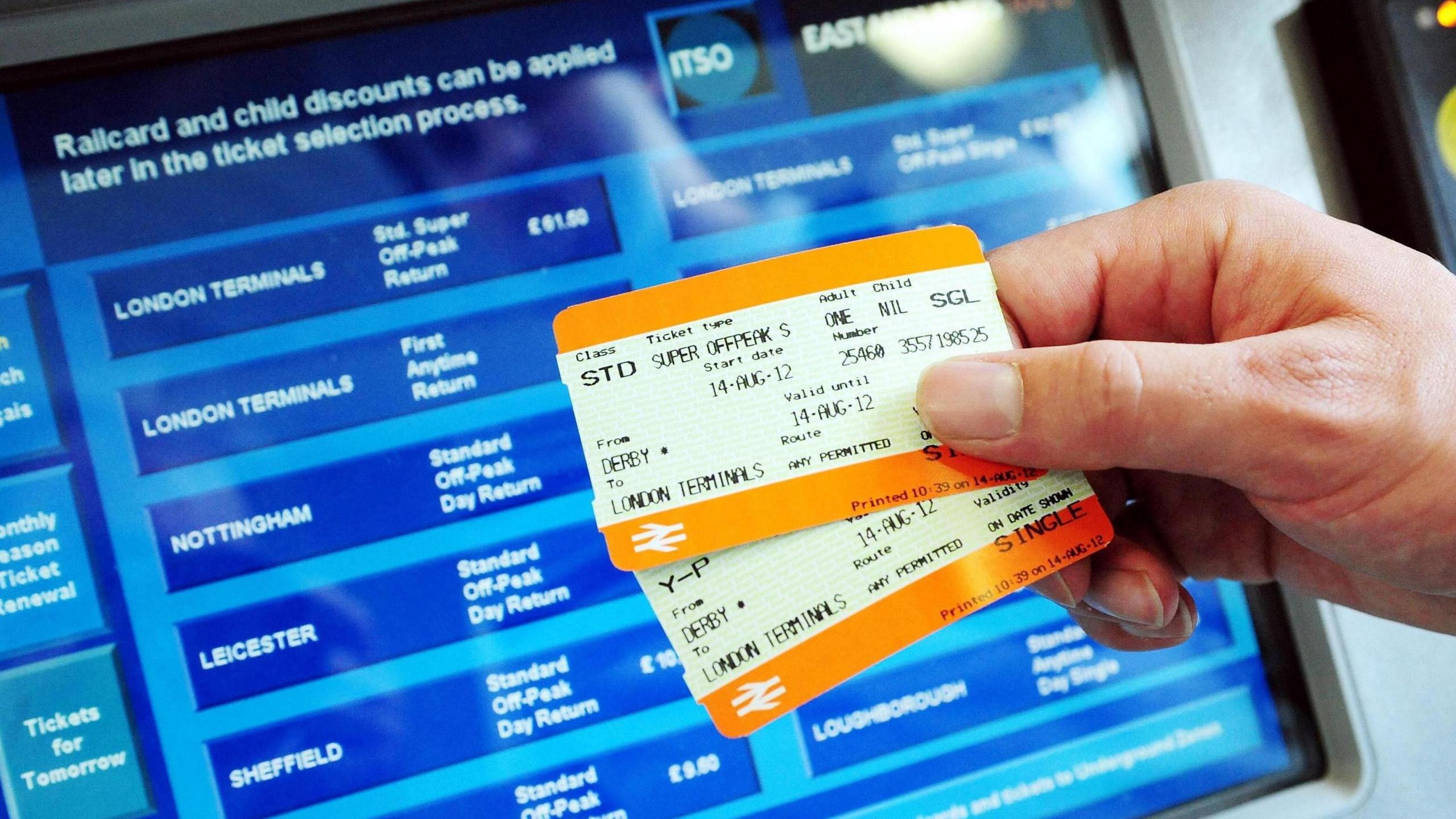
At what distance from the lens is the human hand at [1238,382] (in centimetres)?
69

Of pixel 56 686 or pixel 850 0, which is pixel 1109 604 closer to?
pixel 850 0

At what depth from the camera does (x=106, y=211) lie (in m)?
0.93

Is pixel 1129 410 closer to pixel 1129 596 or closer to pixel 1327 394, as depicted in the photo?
pixel 1327 394

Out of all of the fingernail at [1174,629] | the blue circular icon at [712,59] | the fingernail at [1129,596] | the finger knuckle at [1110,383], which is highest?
the blue circular icon at [712,59]

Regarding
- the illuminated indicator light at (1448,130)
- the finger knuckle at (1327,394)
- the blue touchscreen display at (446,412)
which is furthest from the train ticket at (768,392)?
the illuminated indicator light at (1448,130)

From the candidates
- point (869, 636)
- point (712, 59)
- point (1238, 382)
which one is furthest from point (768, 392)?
point (712, 59)

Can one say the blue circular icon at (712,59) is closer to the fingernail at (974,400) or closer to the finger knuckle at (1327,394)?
the fingernail at (974,400)

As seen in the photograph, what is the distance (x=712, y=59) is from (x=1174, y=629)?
0.74 m

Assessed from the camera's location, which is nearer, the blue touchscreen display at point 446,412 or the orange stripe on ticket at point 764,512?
the orange stripe on ticket at point 764,512

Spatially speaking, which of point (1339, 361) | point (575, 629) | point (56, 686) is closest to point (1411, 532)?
point (1339, 361)

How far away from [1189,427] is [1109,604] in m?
0.26

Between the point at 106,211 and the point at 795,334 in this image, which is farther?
the point at 106,211

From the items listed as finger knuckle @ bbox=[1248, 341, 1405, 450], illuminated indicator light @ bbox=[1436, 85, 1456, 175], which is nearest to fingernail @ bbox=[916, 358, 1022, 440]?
finger knuckle @ bbox=[1248, 341, 1405, 450]

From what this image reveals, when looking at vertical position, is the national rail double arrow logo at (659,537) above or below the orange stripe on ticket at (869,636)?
above
